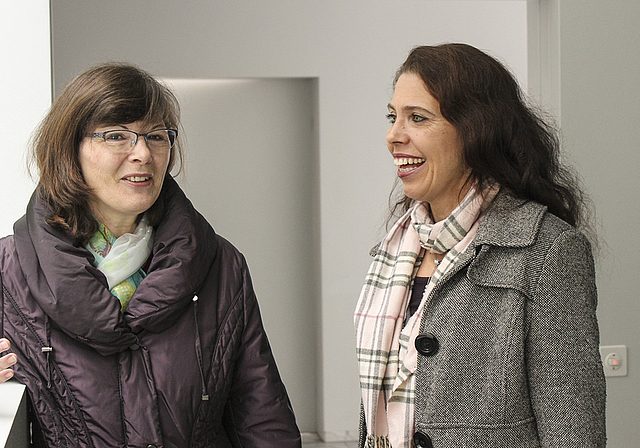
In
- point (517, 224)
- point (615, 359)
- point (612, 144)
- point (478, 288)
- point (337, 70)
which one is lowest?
point (615, 359)

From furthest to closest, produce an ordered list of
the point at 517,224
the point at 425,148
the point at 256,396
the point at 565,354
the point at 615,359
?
the point at 615,359, the point at 256,396, the point at 425,148, the point at 517,224, the point at 565,354

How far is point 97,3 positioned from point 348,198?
1.92m

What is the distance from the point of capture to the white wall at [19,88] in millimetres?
2109

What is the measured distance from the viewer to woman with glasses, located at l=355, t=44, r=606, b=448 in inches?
56.2

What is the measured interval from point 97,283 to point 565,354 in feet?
3.22

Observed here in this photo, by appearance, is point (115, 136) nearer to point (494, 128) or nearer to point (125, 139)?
point (125, 139)

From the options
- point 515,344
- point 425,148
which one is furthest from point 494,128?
point 515,344

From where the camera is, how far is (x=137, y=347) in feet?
5.36

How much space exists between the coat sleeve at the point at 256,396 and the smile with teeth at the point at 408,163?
466 millimetres

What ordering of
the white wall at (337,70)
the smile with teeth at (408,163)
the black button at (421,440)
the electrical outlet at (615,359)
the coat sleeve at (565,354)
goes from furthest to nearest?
the white wall at (337,70) < the electrical outlet at (615,359) < the smile with teeth at (408,163) < the black button at (421,440) < the coat sleeve at (565,354)

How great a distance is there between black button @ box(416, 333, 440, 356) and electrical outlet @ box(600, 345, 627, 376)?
1.06 metres

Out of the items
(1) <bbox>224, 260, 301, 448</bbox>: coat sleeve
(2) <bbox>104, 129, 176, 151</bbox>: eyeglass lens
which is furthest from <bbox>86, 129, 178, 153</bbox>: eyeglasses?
(1) <bbox>224, 260, 301, 448</bbox>: coat sleeve

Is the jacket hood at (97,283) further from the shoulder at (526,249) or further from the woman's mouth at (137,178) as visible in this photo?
the shoulder at (526,249)

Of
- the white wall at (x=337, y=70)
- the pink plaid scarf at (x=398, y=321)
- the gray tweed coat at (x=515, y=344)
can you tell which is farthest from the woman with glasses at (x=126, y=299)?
the white wall at (x=337, y=70)
